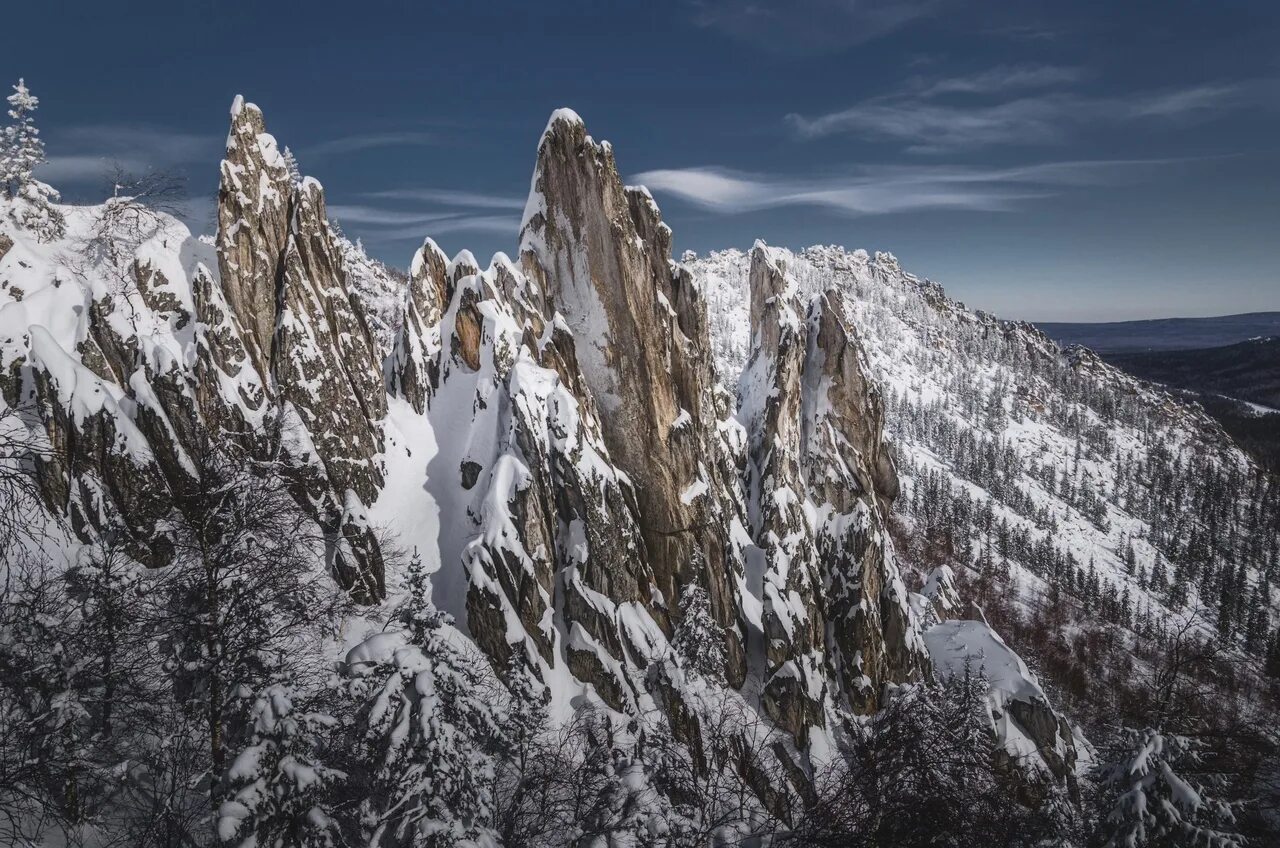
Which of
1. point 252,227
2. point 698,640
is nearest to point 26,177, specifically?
point 252,227

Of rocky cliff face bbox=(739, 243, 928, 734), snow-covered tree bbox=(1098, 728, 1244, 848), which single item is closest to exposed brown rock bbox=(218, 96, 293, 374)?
rocky cliff face bbox=(739, 243, 928, 734)

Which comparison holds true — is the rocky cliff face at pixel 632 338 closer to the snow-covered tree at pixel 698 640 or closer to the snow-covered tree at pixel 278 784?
the snow-covered tree at pixel 698 640

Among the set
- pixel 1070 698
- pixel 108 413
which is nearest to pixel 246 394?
pixel 108 413

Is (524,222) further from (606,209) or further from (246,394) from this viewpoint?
(246,394)

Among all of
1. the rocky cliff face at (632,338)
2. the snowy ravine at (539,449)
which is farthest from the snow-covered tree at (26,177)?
the rocky cliff face at (632,338)

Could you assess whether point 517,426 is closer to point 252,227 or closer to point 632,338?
point 632,338
